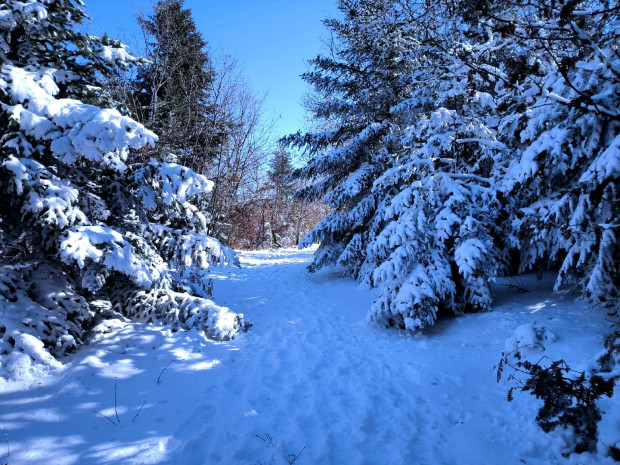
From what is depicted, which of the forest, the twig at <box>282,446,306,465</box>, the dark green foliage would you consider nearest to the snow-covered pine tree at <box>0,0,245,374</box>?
the forest

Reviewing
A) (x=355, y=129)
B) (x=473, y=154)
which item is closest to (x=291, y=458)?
(x=473, y=154)

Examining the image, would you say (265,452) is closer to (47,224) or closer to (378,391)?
(378,391)

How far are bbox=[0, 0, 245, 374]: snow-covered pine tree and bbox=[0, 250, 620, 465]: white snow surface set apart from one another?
1.53ft

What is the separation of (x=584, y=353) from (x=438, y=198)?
2893 mm

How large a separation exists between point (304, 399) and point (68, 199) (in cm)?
356

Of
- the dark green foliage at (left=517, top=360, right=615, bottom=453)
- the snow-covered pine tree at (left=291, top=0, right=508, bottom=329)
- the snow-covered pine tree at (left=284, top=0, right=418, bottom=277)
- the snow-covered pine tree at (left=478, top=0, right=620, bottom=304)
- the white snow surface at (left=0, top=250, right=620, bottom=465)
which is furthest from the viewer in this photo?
the snow-covered pine tree at (left=284, top=0, right=418, bottom=277)

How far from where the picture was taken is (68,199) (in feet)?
11.5

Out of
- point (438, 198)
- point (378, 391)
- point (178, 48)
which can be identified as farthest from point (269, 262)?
point (378, 391)

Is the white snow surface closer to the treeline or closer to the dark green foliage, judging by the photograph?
the dark green foliage

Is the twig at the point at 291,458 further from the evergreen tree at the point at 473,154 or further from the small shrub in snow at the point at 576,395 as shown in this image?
the evergreen tree at the point at 473,154

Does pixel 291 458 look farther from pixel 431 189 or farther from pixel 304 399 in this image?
pixel 431 189

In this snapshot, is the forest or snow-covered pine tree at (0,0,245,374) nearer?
the forest

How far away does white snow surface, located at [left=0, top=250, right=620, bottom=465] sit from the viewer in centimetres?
266

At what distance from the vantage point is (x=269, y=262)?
1464 cm
